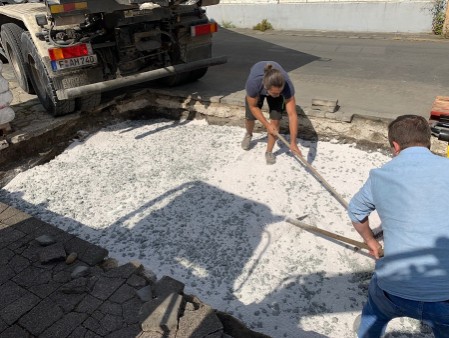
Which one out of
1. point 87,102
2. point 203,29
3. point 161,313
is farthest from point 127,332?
point 203,29

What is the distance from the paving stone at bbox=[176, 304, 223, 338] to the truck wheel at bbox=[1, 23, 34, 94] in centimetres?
503

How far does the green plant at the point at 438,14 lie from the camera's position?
9.25 meters

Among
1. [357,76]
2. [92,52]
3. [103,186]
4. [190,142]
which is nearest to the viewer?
[103,186]

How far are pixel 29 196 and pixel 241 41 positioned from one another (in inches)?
294

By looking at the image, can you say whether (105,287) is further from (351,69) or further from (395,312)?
(351,69)

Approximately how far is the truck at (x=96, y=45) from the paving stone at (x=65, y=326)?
120 inches

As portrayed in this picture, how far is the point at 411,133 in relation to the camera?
1830 mm

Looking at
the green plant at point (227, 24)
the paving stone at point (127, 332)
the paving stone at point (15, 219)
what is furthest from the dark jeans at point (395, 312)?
the green plant at point (227, 24)

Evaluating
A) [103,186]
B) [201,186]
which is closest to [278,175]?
[201,186]

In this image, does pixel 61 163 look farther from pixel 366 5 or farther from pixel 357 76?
pixel 366 5

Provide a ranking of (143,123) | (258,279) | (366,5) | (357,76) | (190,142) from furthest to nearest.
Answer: (366,5) → (357,76) → (143,123) → (190,142) → (258,279)

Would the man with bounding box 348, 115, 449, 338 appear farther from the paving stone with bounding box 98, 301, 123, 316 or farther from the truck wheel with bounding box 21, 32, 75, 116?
the truck wheel with bounding box 21, 32, 75, 116

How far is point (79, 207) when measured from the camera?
4.01 meters

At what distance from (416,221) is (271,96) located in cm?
277
